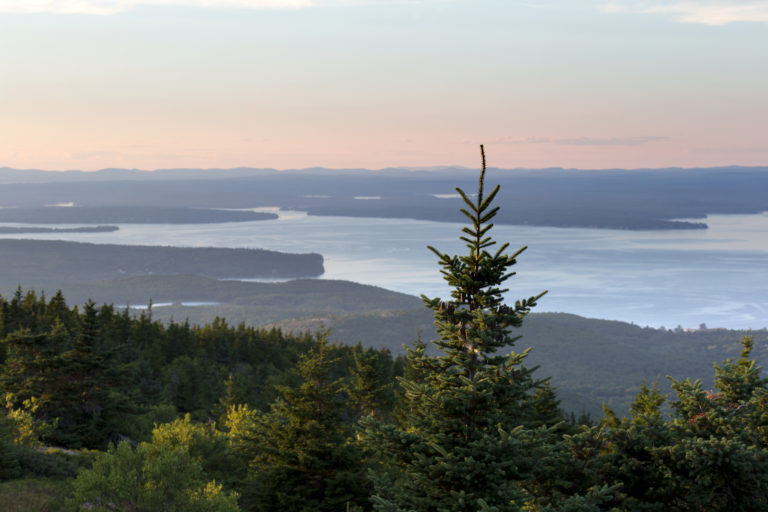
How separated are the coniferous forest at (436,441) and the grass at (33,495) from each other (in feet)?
0.31

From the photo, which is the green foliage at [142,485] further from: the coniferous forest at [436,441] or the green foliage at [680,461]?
the green foliage at [680,461]

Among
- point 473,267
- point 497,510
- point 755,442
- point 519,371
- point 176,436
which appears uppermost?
point 473,267

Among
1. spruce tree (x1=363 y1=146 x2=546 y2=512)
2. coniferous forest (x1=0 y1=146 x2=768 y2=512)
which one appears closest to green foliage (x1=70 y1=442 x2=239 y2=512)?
coniferous forest (x1=0 y1=146 x2=768 y2=512)

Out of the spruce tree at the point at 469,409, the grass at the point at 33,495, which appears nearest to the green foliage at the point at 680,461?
the spruce tree at the point at 469,409

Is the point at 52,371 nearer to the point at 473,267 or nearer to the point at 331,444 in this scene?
the point at 331,444

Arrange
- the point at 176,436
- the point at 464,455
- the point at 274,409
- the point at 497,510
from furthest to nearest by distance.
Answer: the point at 176,436, the point at 274,409, the point at 464,455, the point at 497,510

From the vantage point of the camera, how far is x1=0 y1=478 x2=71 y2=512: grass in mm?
26400

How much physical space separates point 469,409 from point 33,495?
20283 mm

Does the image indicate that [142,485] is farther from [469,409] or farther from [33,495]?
[469,409]

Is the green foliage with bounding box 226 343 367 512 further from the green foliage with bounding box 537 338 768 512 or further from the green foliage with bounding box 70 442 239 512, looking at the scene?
the green foliage with bounding box 537 338 768 512

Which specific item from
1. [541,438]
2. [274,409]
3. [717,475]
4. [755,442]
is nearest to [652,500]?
[717,475]

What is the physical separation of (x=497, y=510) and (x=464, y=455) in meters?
1.72

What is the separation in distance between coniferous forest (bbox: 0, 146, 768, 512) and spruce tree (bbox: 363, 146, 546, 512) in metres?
0.05

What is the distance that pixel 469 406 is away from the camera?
1647 cm
